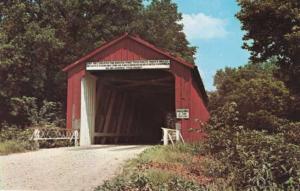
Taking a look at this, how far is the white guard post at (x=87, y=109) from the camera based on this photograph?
27372mm

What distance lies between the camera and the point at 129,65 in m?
27.0

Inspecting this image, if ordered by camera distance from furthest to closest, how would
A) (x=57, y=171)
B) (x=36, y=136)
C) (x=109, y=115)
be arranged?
(x=109, y=115), (x=36, y=136), (x=57, y=171)

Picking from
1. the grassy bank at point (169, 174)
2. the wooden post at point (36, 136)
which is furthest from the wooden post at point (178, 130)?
the grassy bank at point (169, 174)

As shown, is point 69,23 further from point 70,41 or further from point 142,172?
point 142,172

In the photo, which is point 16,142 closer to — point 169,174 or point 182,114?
point 182,114

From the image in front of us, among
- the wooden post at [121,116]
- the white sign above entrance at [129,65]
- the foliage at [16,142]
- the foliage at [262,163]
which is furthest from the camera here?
the wooden post at [121,116]

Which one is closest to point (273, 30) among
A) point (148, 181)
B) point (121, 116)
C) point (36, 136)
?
point (36, 136)

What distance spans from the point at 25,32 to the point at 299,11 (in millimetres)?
20298

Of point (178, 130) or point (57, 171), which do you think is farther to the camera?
point (178, 130)

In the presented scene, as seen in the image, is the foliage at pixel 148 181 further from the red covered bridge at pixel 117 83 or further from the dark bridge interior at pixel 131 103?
the dark bridge interior at pixel 131 103

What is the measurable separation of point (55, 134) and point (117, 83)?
915 cm


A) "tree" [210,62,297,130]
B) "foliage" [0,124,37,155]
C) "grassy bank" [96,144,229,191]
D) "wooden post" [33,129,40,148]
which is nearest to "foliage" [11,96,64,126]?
"foliage" [0,124,37,155]

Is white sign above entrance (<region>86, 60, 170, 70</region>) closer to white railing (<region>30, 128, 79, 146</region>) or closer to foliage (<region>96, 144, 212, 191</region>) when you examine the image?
white railing (<region>30, 128, 79, 146</region>)

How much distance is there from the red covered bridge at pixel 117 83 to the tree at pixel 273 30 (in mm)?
4542
